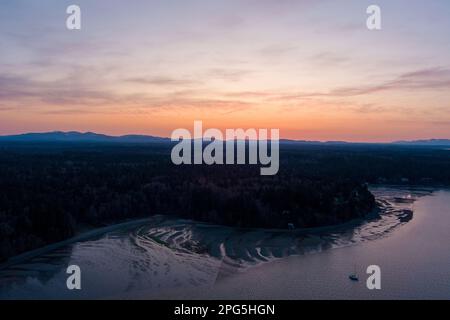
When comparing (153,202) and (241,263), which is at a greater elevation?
(153,202)

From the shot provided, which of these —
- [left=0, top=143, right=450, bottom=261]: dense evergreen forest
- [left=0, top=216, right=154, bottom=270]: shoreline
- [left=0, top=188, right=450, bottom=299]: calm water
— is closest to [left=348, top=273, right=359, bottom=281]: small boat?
[left=0, top=188, right=450, bottom=299]: calm water

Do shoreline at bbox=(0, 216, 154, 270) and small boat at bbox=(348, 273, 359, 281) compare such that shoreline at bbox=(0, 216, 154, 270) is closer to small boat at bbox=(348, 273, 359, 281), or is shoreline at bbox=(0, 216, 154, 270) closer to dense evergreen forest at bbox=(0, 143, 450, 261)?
dense evergreen forest at bbox=(0, 143, 450, 261)

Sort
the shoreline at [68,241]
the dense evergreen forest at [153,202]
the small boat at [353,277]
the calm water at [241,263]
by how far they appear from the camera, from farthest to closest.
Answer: the dense evergreen forest at [153,202]
the shoreline at [68,241]
the small boat at [353,277]
the calm water at [241,263]

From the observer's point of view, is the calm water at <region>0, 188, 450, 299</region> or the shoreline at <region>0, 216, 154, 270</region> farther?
the shoreline at <region>0, 216, 154, 270</region>

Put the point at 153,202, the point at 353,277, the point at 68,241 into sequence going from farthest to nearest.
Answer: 1. the point at 153,202
2. the point at 68,241
3. the point at 353,277

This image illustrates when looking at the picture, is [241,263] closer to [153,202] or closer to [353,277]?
[353,277]

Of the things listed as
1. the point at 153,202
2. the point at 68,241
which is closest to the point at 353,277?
the point at 68,241

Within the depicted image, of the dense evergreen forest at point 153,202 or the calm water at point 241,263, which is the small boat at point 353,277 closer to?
the calm water at point 241,263

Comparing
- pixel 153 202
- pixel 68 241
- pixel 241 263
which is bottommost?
pixel 241 263

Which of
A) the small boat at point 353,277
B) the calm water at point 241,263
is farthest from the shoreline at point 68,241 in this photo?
the small boat at point 353,277
